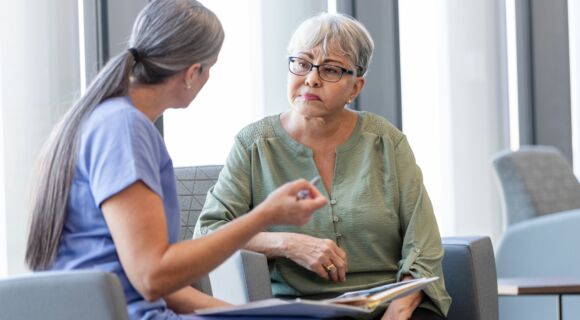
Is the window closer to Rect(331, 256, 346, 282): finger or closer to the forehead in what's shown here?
the forehead

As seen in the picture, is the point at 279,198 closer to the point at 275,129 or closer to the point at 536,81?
the point at 275,129

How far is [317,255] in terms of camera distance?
9.30 ft

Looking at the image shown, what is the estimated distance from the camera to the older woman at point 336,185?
2.94 meters

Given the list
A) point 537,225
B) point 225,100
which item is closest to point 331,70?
point 225,100

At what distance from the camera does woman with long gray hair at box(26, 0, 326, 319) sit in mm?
1904

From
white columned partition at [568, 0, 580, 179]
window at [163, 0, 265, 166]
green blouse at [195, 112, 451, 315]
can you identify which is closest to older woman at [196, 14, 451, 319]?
green blouse at [195, 112, 451, 315]

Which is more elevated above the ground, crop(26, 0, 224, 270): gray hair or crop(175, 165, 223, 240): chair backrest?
crop(26, 0, 224, 270): gray hair

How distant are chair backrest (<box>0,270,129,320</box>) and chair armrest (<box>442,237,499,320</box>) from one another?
1505 mm

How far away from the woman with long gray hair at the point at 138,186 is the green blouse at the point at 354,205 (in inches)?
34.1

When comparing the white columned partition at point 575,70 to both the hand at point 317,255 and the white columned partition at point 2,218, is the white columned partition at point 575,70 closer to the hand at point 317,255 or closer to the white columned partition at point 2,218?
the hand at point 317,255

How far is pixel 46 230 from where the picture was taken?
2020 millimetres

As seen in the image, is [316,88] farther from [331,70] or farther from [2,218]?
[2,218]

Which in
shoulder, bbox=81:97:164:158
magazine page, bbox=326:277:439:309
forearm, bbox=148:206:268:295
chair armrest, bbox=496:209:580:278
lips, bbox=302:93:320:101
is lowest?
chair armrest, bbox=496:209:580:278

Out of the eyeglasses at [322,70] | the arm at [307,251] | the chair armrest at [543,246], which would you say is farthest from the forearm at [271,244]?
the chair armrest at [543,246]
